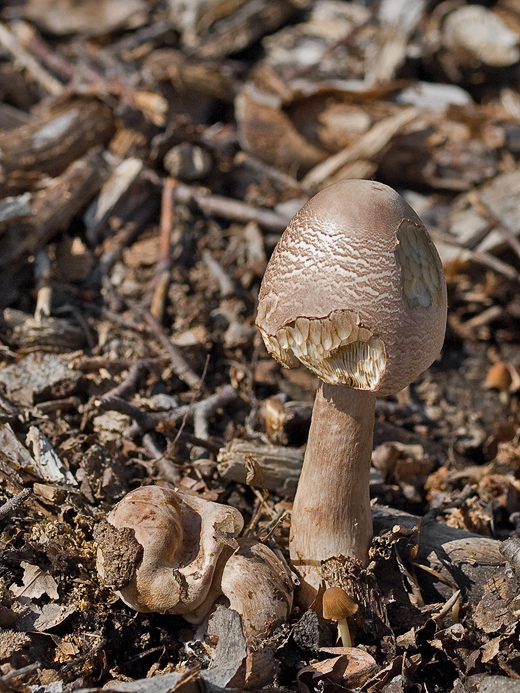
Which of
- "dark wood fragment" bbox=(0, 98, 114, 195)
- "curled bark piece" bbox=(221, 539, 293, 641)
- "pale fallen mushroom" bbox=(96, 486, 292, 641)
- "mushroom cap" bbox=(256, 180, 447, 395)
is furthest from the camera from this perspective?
"dark wood fragment" bbox=(0, 98, 114, 195)

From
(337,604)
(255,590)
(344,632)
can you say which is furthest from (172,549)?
(344,632)

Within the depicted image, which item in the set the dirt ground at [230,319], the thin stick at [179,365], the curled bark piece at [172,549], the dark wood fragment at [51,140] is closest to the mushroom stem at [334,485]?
the dirt ground at [230,319]

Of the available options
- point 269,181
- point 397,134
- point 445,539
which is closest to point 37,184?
point 269,181

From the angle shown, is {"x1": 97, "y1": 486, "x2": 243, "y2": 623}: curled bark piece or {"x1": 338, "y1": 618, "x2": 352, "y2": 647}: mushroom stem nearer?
{"x1": 97, "y1": 486, "x2": 243, "y2": 623}: curled bark piece

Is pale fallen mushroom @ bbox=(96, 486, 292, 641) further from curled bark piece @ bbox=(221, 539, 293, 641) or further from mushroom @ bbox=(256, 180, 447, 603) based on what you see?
mushroom @ bbox=(256, 180, 447, 603)

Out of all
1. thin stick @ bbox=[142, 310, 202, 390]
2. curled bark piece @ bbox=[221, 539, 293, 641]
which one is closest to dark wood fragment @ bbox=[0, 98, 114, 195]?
thin stick @ bbox=[142, 310, 202, 390]

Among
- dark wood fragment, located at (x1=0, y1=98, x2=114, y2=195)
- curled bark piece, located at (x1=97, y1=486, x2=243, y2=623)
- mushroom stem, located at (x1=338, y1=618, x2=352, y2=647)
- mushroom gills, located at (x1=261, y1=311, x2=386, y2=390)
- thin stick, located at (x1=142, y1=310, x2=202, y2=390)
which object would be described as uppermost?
dark wood fragment, located at (x1=0, y1=98, x2=114, y2=195)

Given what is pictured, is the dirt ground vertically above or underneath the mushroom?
underneath
